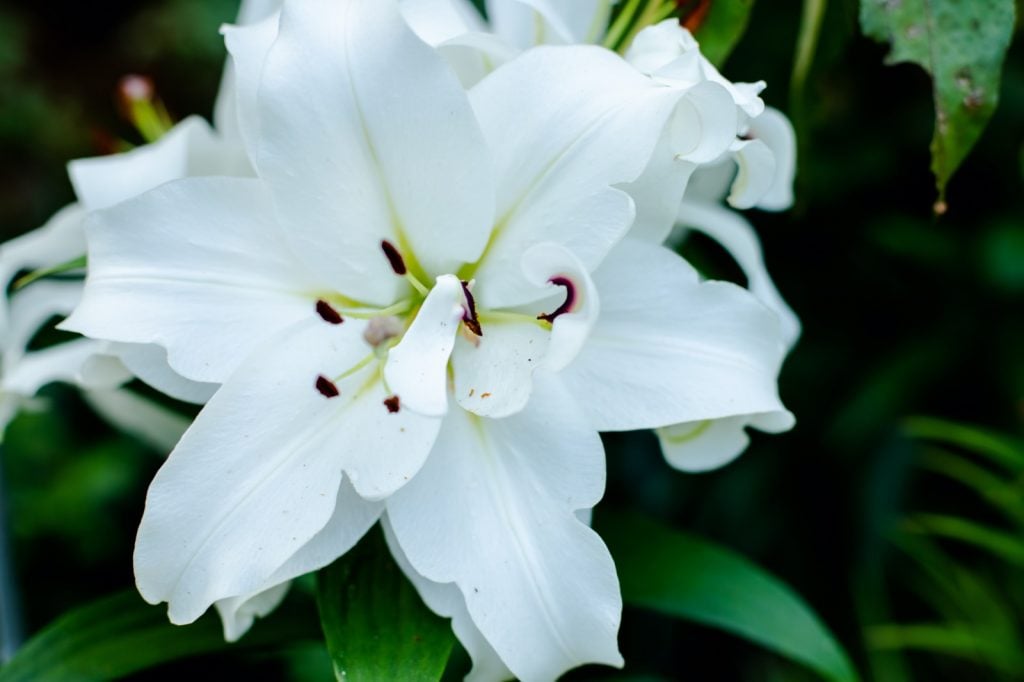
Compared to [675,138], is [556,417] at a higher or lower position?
lower

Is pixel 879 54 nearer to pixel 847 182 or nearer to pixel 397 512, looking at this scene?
pixel 847 182

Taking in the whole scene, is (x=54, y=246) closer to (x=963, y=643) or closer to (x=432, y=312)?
(x=432, y=312)

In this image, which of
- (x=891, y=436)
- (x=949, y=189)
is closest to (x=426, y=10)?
(x=891, y=436)

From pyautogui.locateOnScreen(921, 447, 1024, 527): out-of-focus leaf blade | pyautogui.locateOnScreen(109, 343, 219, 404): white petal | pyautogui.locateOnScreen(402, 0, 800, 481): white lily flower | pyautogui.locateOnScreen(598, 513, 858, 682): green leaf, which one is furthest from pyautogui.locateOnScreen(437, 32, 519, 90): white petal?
pyautogui.locateOnScreen(921, 447, 1024, 527): out-of-focus leaf blade

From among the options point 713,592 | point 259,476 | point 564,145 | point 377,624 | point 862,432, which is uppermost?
point 564,145

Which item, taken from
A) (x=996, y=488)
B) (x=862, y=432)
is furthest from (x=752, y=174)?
Result: (x=862, y=432)

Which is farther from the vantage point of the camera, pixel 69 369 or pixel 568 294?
pixel 69 369

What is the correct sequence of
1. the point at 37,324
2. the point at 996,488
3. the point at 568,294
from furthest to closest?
the point at 996,488 → the point at 37,324 → the point at 568,294

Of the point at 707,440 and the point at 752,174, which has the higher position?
the point at 752,174
